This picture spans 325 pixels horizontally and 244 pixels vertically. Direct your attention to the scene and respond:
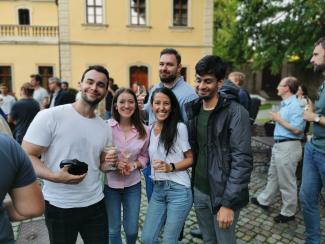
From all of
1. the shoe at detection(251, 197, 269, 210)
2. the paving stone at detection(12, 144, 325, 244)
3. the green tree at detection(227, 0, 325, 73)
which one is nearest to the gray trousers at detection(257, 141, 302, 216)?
the paving stone at detection(12, 144, 325, 244)

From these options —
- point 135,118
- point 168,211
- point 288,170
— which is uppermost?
point 135,118

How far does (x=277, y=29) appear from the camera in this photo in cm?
1288

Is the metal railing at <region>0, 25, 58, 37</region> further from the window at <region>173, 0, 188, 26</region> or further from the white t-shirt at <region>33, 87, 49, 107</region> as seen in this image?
the white t-shirt at <region>33, 87, 49, 107</region>

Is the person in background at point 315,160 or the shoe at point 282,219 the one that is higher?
the person in background at point 315,160

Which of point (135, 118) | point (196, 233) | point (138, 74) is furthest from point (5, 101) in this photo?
point (138, 74)

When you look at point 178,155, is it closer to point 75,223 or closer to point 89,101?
point 89,101

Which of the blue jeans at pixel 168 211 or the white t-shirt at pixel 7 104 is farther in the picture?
the white t-shirt at pixel 7 104

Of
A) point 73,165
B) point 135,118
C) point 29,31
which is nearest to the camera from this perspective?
point 73,165

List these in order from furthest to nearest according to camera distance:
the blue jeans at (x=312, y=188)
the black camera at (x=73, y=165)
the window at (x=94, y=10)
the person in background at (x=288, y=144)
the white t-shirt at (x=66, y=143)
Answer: the window at (x=94, y=10), the person in background at (x=288, y=144), the blue jeans at (x=312, y=188), the white t-shirt at (x=66, y=143), the black camera at (x=73, y=165)

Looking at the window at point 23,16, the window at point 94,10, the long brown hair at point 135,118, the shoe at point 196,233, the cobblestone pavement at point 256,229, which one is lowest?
the cobblestone pavement at point 256,229

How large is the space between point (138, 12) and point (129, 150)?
16.1 metres

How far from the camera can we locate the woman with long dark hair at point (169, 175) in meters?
2.45

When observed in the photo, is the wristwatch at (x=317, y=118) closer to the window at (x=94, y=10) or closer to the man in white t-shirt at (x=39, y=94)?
the man in white t-shirt at (x=39, y=94)

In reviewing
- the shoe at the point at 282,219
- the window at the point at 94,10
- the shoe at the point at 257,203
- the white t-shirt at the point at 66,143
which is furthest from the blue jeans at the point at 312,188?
the window at the point at 94,10
